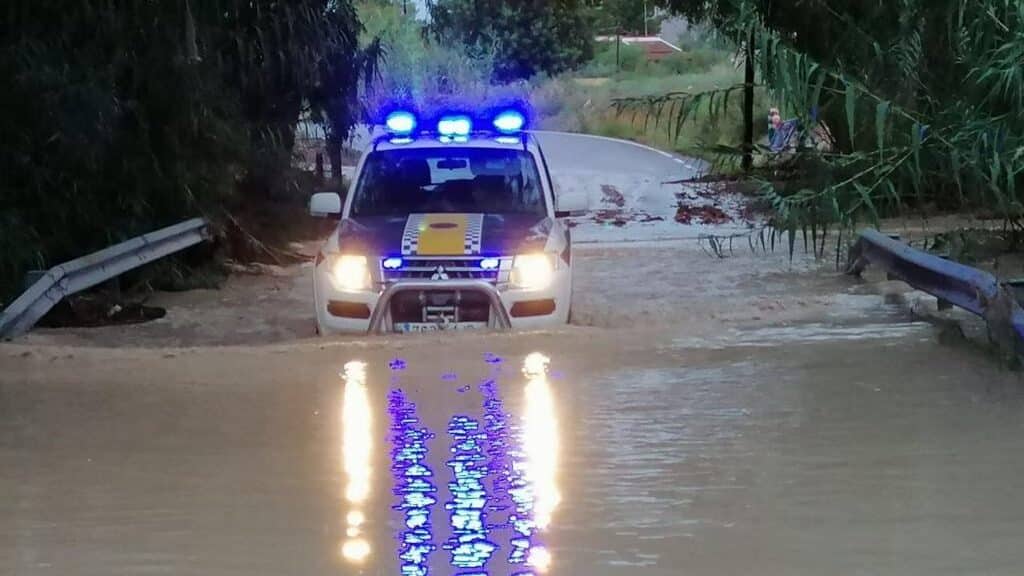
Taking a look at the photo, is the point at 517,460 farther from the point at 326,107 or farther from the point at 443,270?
the point at 326,107

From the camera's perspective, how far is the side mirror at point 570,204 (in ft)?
32.3

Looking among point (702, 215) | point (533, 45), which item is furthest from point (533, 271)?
point (533, 45)

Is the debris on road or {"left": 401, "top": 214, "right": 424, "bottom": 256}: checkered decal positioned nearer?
{"left": 401, "top": 214, "right": 424, "bottom": 256}: checkered decal

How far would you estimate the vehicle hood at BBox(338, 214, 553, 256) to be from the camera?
8.97 meters

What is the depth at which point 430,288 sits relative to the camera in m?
8.87

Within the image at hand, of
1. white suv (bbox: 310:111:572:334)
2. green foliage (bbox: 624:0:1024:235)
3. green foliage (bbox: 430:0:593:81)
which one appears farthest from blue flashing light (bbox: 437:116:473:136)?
green foliage (bbox: 430:0:593:81)

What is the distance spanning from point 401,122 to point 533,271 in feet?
6.03

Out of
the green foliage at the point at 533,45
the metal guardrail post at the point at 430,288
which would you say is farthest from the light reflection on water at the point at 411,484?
the green foliage at the point at 533,45

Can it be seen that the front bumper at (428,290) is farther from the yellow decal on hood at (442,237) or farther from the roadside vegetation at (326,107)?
the roadside vegetation at (326,107)

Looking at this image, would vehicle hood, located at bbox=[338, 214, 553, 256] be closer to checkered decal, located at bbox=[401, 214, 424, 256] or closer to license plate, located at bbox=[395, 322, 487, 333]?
checkered decal, located at bbox=[401, 214, 424, 256]

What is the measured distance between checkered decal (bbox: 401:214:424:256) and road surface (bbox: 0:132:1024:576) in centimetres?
62

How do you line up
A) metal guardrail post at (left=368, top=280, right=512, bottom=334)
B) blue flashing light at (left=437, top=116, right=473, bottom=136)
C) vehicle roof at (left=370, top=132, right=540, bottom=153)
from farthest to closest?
blue flashing light at (left=437, top=116, right=473, bottom=136) < vehicle roof at (left=370, top=132, right=540, bottom=153) < metal guardrail post at (left=368, top=280, right=512, bottom=334)

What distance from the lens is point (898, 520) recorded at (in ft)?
16.4

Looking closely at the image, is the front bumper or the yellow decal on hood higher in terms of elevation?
the yellow decal on hood
